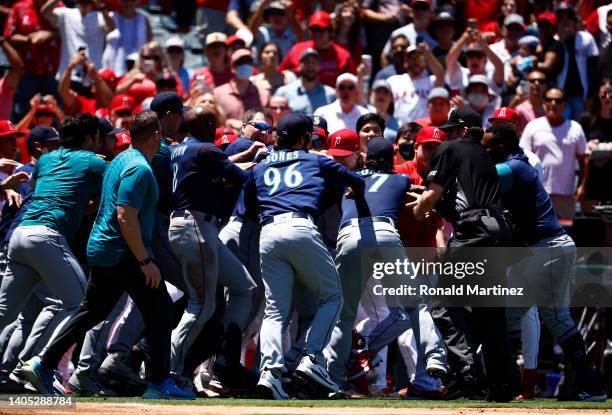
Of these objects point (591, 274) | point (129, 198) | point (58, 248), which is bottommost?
point (591, 274)

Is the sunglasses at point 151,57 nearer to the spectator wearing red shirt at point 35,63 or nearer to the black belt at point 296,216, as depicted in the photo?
the spectator wearing red shirt at point 35,63

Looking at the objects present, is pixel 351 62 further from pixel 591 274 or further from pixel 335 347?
pixel 335 347

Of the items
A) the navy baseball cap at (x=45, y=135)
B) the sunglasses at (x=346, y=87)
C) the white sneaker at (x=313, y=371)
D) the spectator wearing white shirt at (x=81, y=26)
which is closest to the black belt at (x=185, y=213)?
the white sneaker at (x=313, y=371)

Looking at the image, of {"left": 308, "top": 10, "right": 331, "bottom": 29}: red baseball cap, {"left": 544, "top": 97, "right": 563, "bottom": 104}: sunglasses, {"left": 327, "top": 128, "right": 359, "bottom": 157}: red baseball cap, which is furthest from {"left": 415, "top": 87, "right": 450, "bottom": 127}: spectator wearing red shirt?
{"left": 308, "top": 10, "right": 331, "bottom": 29}: red baseball cap

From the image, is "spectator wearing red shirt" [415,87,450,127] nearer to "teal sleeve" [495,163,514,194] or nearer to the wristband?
"teal sleeve" [495,163,514,194]

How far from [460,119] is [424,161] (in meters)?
0.93

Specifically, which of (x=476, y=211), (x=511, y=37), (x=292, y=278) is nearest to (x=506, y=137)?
(x=476, y=211)

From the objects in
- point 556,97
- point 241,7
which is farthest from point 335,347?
point 241,7

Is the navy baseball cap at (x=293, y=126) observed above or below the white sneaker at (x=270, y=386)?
above

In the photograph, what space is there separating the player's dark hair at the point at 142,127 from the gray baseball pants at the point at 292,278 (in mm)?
1136

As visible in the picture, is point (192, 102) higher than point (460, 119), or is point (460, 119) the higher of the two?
point (460, 119)

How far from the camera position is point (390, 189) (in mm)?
9836

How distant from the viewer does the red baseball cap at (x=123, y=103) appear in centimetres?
1361

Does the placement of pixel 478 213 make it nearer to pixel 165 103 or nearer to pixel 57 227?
pixel 165 103
